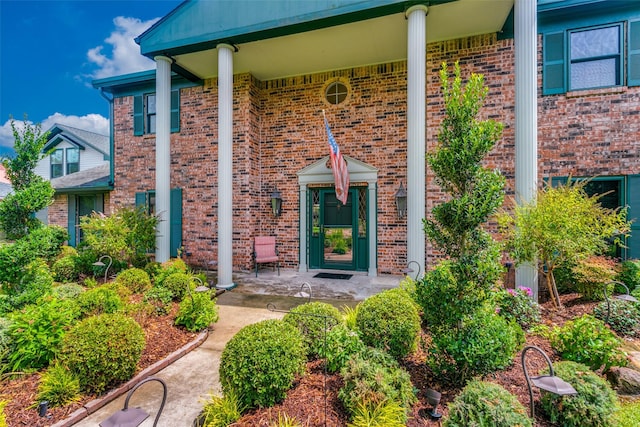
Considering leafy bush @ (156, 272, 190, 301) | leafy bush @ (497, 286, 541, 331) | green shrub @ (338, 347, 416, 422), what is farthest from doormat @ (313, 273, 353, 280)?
green shrub @ (338, 347, 416, 422)

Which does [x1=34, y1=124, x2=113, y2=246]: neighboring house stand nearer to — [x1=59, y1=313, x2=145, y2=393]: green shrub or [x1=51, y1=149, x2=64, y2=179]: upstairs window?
[x1=51, y1=149, x2=64, y2=179]: upstairs window

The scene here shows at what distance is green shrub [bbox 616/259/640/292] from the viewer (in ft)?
16.1

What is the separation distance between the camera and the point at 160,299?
188 inches

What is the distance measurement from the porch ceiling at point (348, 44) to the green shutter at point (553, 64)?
1133 mm

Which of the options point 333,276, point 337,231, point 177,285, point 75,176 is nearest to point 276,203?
point 337,231

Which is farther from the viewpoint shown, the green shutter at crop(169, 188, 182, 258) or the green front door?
the green shutter at crop(169, 188, 182, 258)

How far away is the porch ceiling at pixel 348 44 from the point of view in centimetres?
589

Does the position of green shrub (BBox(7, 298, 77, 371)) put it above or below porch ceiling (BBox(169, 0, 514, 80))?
below

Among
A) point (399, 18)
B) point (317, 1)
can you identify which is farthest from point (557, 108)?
point (317, 1)

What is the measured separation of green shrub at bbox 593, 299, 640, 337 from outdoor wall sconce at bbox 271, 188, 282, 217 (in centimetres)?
676

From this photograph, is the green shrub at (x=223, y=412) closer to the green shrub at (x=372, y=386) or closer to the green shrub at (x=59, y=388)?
the green shrub at (x=372, y=386)

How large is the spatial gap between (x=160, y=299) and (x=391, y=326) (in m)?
3.75

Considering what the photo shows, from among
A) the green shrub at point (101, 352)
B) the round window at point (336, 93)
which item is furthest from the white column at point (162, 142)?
the green shrub at point (101, 352)

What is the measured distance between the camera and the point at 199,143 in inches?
344
